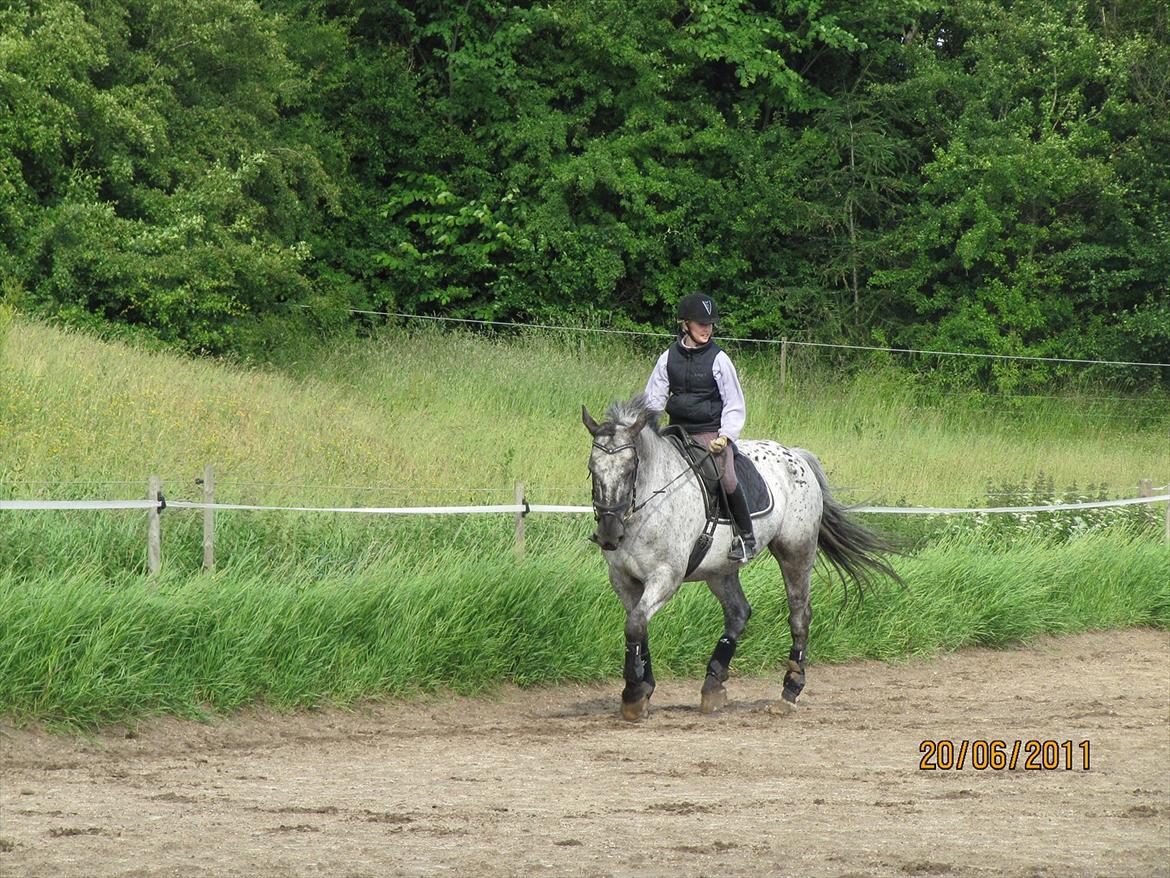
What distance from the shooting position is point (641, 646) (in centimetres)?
970

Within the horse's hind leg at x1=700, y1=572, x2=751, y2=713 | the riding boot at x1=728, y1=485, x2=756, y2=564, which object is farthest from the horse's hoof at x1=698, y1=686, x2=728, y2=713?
the riding boot at x1=728, y1=485, x2=756, y2=564

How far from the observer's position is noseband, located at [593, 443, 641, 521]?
367 inches

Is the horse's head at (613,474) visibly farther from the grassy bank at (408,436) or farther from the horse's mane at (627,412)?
the grassy bank at (408,436)

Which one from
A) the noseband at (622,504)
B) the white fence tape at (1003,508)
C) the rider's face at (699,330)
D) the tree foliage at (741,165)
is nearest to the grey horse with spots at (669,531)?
the noseband at (622,504)

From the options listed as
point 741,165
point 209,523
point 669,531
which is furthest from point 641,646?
point 741,165

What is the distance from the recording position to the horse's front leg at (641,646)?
31.5 feet

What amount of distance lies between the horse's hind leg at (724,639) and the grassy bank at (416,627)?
105 centimetres

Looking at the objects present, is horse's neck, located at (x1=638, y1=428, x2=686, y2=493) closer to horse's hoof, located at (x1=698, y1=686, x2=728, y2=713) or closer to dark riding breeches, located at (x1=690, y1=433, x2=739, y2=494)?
dark riding breeches, located at (x1=690, y1=433, x2=739, y2=494)

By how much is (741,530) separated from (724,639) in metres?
0.78

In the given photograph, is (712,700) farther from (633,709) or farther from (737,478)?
(737,478)

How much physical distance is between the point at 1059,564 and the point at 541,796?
29.3ft

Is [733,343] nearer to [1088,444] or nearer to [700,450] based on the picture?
[1088,444]

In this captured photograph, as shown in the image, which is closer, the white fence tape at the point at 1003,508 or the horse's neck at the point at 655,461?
the horse's neck at the point at 655,461

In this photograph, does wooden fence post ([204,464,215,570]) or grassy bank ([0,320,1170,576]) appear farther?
grassy bank ([0,320,1170,576])
